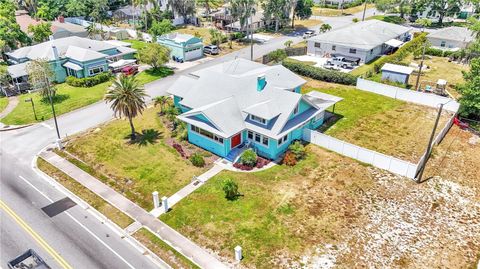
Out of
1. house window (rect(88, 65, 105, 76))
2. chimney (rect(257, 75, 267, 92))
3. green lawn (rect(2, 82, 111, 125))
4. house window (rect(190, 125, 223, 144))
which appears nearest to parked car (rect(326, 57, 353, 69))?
chimney (rect(257, 75, 267, 92))

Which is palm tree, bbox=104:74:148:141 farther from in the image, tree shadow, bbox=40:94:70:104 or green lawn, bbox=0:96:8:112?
green lawn, bbox=0:96:8:112

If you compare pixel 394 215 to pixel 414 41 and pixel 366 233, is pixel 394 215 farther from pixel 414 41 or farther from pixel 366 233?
pixel 414 41

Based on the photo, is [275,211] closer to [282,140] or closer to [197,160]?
[282,140]

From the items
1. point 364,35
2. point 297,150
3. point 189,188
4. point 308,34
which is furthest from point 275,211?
point 308,34

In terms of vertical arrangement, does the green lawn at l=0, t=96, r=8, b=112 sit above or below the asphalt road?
above

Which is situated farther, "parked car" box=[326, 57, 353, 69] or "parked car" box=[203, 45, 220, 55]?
"parked car" box=[203, 45, 220, 55]

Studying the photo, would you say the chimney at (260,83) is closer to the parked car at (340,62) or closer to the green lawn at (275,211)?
the green lawn at (275,211)
